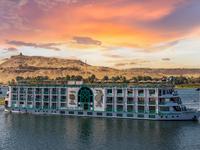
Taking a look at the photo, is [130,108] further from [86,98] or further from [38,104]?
[38,104]

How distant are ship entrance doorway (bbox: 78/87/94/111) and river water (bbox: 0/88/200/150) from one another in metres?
6.60

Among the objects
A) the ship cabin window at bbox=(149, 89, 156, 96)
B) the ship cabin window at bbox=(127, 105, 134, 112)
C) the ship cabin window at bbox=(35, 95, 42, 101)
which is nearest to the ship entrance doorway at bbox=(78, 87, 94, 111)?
the ship cabin window at bbox=(127, 105, 134, 112)

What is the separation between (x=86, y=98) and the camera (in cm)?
12194

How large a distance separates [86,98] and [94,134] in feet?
115

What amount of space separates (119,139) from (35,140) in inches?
A: 693

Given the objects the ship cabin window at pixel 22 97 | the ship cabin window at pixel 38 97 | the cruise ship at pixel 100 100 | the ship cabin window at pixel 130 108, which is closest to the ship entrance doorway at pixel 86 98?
the cruise ship at pixel 100 100

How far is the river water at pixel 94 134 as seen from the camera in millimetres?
75125

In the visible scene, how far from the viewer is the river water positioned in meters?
75.1

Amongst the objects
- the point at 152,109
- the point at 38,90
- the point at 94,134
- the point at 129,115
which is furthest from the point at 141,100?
the point at 38,90

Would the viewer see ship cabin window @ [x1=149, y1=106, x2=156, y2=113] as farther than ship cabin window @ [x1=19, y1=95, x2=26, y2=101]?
No

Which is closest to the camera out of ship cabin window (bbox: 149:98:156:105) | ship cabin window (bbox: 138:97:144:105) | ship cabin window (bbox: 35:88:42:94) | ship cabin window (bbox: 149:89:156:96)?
ship cabin window (bbox: 149:98:156:105)

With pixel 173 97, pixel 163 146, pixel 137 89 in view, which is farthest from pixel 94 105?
pixel 163 146

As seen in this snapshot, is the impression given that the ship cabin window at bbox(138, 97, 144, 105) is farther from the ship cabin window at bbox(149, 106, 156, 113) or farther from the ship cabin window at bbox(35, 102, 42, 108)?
the ship cabin window at bbox(35, 102, 42, 108)

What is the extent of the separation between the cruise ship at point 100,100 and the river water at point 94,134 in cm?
496
